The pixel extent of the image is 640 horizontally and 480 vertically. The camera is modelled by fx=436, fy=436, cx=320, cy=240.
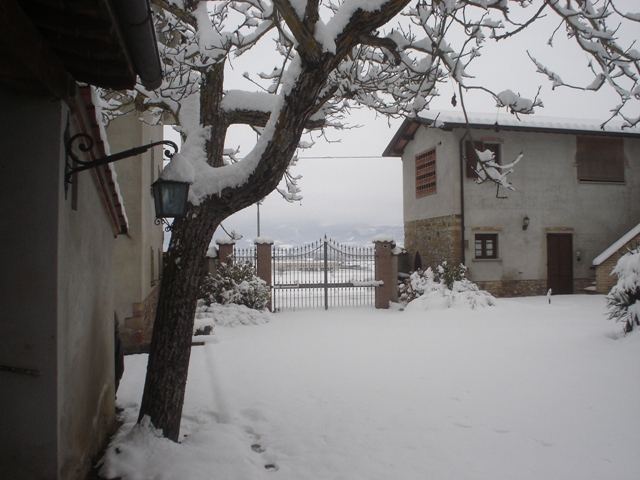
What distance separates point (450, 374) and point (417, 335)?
2.97 meters

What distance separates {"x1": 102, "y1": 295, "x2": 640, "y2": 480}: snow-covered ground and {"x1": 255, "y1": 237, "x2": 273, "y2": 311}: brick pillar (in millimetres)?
3745

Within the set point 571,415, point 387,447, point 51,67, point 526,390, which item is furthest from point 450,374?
point 51,67

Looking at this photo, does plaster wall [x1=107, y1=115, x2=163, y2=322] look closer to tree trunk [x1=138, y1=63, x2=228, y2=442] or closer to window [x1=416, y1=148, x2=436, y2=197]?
tree trunk [x1=138, y1=63, x2=228, y2=442]

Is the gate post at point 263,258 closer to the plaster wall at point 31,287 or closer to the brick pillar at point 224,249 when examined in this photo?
the brick pillar at point 224,249

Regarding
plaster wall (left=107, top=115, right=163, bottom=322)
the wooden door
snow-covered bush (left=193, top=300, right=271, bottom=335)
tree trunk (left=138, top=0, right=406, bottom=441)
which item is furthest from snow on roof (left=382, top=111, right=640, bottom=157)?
tree trunk (left=138, top=0, right=406, bottom=441)

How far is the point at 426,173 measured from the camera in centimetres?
1653

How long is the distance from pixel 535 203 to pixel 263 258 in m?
9.67

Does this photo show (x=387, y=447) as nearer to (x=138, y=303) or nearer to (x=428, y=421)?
(x=428, y=421)

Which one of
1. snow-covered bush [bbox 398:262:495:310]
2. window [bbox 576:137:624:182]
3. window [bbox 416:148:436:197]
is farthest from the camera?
window [bbox 416:148:436:197]

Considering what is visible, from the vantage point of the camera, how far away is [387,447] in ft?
13.0

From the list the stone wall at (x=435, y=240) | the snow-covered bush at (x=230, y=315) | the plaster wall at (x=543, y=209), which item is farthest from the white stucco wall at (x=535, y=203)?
the snow-covered bush at (x=230, y=315)

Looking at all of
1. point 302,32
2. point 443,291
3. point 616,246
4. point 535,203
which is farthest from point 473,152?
point 302,32

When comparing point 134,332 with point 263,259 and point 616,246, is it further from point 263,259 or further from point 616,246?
point 616,246

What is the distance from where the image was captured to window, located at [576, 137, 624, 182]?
1580 centimetres
